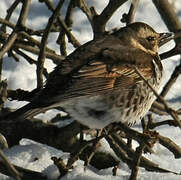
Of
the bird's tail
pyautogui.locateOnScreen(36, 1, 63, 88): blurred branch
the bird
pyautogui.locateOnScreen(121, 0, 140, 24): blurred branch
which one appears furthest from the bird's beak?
the bird's tail

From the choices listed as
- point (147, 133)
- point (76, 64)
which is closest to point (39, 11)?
point (76, 64)

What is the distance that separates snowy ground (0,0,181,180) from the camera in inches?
120

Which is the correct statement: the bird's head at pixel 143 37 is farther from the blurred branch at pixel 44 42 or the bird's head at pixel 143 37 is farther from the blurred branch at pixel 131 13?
the blurred branch at pixel 44 42

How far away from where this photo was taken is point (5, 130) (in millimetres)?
3812

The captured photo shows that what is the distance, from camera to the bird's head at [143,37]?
11.5ft

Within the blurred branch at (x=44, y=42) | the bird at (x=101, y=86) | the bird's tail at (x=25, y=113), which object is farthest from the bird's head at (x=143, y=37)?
the bird's tail at (x=25, y=113)

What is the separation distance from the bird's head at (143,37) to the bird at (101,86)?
0.21m

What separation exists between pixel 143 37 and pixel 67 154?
3.07 feet

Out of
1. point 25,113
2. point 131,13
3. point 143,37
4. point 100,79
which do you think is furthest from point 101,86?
point 131,13

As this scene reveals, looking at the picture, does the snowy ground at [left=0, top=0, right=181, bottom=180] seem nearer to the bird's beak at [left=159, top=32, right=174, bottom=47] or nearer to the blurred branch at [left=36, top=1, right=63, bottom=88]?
the blurred branch at [left=36, top=1, right=63, bottom=88]

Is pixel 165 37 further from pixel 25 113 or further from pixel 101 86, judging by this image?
pixel 25 113

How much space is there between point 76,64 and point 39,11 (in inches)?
150

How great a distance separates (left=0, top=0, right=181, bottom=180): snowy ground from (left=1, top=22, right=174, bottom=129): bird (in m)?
0.34

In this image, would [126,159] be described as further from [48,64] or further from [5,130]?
[48,64]
